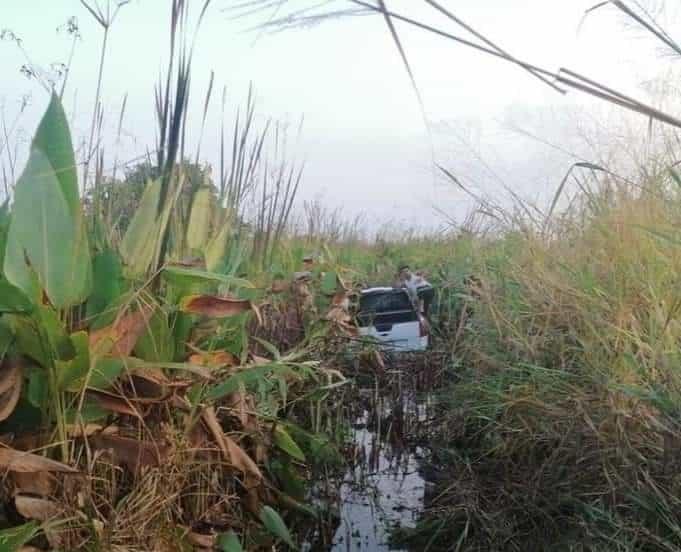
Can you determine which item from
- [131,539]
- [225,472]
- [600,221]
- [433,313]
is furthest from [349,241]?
[131,539]

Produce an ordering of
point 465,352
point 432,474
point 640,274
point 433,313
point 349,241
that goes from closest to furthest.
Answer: point 640,274 < point 432,474 < point 465,352 < point 433,313 < point 349,241

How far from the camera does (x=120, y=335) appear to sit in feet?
4.42

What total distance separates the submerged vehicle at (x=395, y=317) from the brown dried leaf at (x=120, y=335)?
2.35 m

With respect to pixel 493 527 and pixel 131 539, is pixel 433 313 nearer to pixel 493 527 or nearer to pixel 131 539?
pixel 493 527

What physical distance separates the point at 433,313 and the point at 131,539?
9.91 feet

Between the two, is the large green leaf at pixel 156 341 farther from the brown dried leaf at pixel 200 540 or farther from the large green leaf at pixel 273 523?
the large green leaf at pixel 273 523

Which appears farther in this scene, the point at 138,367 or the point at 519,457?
the point at 519,457

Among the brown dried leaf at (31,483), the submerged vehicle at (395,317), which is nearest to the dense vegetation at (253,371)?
the brown dried leaf at (31,483)

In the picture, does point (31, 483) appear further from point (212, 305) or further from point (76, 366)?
point (212, 305)

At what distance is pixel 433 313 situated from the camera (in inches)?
166

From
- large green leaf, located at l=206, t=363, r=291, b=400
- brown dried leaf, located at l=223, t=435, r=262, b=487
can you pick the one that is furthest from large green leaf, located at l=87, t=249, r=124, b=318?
brown dried leaf, located at l=223, t=435, r=262, b=487

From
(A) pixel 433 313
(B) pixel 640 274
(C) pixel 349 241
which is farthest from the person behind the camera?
(C) pixel 349 241

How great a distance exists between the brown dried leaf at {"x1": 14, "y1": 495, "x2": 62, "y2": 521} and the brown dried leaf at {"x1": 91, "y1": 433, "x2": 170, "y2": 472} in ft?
0.47

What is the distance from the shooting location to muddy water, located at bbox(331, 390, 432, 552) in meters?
2.41
